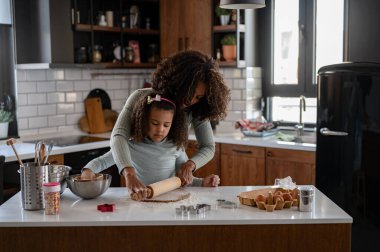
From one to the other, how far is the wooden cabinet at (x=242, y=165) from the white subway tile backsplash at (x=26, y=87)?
1777 mm

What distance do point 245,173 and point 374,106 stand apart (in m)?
1.54

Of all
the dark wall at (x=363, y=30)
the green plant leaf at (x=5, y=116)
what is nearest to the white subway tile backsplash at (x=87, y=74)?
the green plant leaf at (x=5, y=116)

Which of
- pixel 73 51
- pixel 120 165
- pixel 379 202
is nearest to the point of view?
pixel 120 165

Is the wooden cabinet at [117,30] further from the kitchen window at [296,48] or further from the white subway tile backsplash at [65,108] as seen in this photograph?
the kitchen window at [296,48]

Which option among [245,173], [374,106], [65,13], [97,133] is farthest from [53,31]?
[374,106]

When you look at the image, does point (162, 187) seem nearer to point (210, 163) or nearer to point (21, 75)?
point (210, 163)

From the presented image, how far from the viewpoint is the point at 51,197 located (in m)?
2.25

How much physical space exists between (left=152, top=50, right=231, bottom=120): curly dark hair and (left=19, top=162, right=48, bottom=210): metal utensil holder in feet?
2.45

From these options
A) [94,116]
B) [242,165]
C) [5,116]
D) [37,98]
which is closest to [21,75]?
[37,98]

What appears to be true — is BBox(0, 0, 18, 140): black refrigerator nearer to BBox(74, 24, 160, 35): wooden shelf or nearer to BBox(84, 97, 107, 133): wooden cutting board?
BBox(74, 24, 160, 35): wooden shelf

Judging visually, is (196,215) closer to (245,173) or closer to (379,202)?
(379,202)

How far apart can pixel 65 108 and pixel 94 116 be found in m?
0.30

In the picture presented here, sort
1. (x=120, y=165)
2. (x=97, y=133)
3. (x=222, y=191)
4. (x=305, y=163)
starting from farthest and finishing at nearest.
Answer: (x=97, y=133) < (x=305, y=163) < (x=222, y=191) < (x=120, y=165)

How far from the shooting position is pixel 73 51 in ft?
15.3
